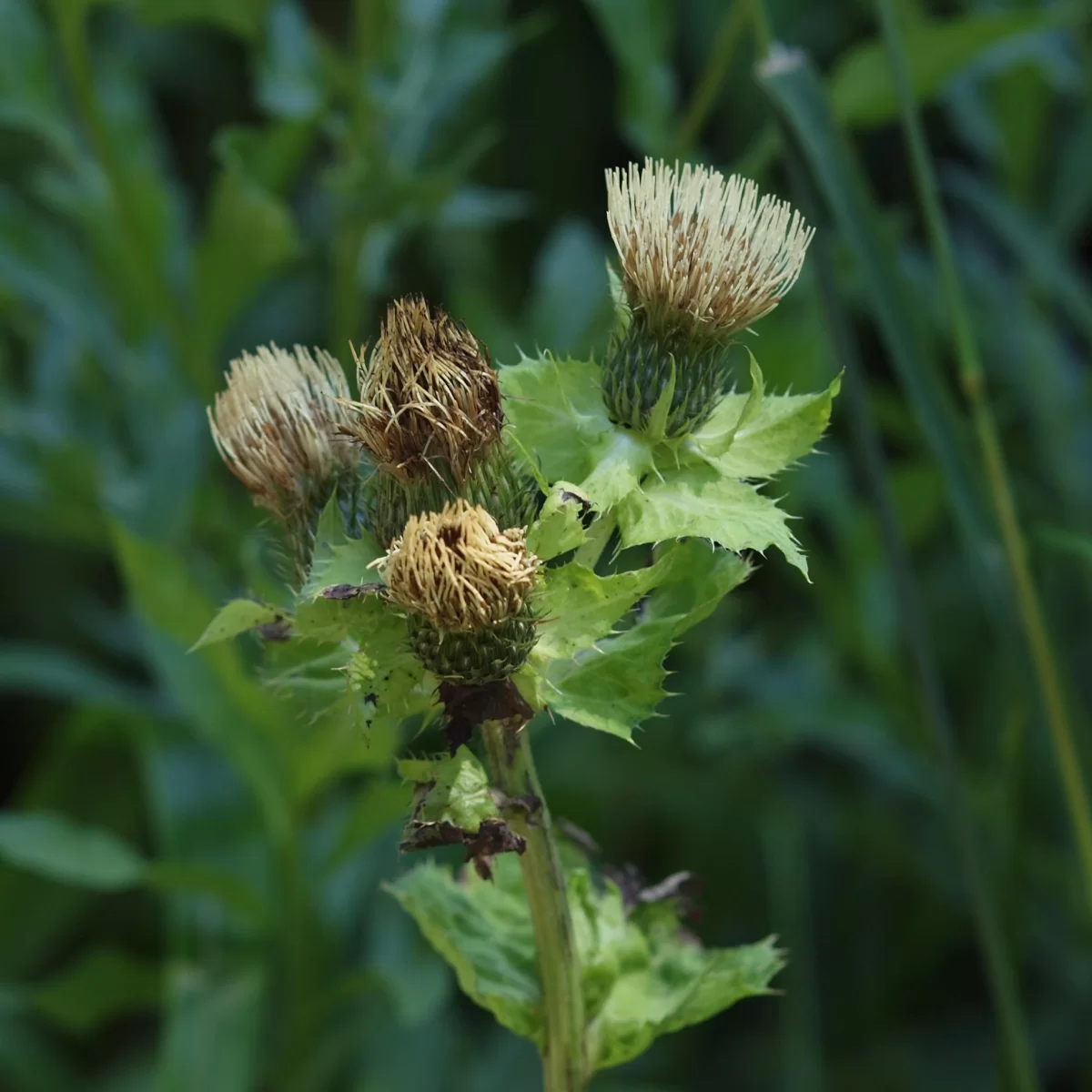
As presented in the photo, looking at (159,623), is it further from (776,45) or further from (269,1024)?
(776,45)

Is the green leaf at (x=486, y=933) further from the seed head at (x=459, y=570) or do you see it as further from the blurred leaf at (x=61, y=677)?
the blurred leaf at (x=61, y=677)

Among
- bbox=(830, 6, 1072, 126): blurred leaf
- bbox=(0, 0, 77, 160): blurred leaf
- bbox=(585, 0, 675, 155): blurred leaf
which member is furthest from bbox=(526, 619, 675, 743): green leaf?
bbox=(0, 0, 77, 160): blurred leaf

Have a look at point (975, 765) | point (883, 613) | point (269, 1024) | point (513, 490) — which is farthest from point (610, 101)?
point (513, 490)

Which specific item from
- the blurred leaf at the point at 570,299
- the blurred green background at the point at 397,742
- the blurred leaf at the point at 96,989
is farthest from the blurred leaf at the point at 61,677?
the blurred leaf at the point at 570,299

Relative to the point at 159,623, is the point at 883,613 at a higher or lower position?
higher

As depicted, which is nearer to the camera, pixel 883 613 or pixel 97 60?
pixel 883 613

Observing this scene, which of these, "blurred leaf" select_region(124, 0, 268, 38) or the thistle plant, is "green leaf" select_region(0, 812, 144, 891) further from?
"blurred leaf" select_region(124, 0, 268, 38)

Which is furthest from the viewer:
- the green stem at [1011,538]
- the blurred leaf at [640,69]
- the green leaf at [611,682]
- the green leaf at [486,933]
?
the blurred leaf at [640,69]

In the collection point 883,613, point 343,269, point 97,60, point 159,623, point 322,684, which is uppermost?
point 97,60
